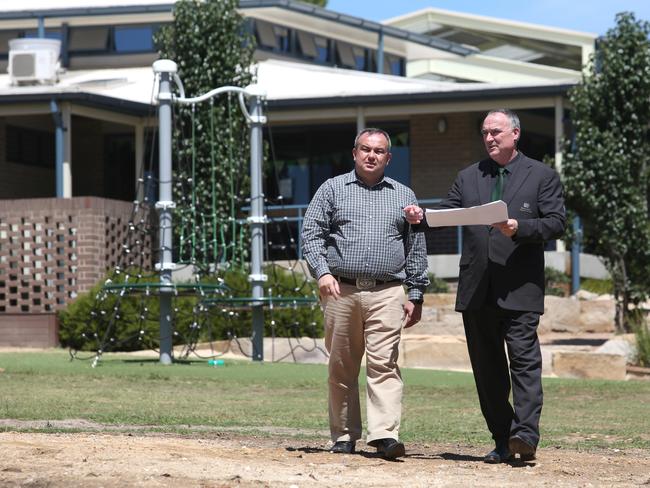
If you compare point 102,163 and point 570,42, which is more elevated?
point 570,42

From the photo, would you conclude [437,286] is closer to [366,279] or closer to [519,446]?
[366,279]

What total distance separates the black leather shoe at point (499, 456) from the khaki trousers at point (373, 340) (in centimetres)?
52

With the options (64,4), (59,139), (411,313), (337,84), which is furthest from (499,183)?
(64,4)

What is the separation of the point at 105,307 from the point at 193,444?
12206 millimetres

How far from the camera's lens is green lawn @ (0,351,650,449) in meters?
10.5

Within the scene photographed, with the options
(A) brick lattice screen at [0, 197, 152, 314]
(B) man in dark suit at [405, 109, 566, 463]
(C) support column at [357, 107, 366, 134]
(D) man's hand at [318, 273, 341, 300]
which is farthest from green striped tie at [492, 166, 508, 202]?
(C) support column at [357, 107, 366, 134]

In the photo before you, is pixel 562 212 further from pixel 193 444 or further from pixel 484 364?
pixel 193 444

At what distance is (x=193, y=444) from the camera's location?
815cm

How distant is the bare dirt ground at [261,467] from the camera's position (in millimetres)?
6652

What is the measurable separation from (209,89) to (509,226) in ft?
58.4

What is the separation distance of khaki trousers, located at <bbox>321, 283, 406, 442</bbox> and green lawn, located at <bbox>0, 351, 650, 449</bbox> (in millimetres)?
1768

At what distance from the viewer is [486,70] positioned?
35938 mm

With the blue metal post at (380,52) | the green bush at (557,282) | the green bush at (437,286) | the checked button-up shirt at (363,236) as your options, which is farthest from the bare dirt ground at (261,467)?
the blue metal post at (380,52)

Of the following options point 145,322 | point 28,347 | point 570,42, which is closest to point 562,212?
point 145,322
